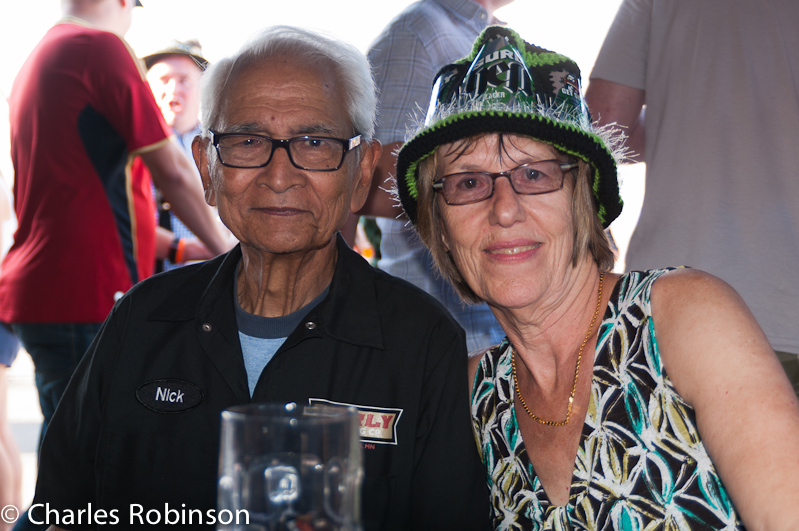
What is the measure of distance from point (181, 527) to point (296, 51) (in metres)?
1.24

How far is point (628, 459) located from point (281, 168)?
43.5 inches

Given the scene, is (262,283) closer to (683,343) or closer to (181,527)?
(181,527)

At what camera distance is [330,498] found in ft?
2.71

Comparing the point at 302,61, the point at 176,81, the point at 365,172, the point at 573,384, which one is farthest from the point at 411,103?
the point at 176,81

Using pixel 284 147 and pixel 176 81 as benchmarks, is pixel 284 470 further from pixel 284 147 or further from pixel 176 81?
pixel 176 81

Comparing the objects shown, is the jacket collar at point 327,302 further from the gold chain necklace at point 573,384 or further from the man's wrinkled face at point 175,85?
the man's wrinkled face at point 175,85

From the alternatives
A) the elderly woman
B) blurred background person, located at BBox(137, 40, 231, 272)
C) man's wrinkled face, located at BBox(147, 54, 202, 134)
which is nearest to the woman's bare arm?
the elderly woman

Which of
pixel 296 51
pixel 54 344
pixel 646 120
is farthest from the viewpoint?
pixel 54 344

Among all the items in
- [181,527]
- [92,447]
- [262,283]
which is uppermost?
[262,283]

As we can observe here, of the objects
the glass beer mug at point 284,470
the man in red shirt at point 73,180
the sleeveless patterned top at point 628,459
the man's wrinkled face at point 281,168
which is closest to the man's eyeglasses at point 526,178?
the sleeveless patterned top at point 628,459

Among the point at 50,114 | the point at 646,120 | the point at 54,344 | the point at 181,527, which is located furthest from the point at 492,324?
the point at 50,114

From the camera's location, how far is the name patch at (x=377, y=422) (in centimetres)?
172

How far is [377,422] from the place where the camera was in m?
1.74

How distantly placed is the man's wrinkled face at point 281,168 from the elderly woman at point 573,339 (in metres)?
0.23
